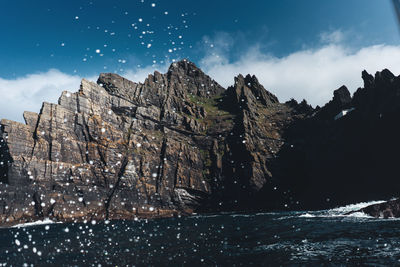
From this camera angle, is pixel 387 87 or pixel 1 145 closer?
pixel 387 87

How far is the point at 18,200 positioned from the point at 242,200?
64.7 metres

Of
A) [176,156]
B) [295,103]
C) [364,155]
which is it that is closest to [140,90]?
[176,156]

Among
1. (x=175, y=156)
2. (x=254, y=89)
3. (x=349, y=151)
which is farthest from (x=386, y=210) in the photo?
(x=254, y=89)

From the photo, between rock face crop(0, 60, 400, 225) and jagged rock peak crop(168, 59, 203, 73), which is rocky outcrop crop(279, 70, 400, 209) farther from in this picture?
jagged rock peak crop(168, 59, 203, 73)

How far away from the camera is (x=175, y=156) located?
280 ft

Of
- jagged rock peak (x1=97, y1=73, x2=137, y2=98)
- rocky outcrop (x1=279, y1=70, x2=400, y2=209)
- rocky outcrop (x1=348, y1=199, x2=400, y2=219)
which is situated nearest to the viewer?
rocky outcrop (x1=348, y1=199, x2=400, y2=219)

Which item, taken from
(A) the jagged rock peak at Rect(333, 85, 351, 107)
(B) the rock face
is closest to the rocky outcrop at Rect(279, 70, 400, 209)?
(A) the jagged rock peak at Rect(333, 85, 351, 107)

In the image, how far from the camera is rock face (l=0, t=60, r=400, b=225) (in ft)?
201

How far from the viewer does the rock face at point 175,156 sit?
201ft

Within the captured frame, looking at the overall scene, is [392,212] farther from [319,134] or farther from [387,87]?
[319,134]

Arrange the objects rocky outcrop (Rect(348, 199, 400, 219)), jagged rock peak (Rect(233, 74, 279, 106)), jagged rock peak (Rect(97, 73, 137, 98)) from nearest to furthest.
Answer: rocky outcrop (Rect(348, 199, 400, 219)), jagged rock peak (Rect(97, 73, 137, 98)), jagged rock peak (Rect(233, 74, 279, 106))

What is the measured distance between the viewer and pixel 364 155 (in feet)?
208

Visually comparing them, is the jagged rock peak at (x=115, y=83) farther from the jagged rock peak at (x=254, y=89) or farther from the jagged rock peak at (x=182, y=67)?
the jagged rock peak at (x=254, y=89)

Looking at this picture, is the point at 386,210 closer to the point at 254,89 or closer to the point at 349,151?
the point at 349,151
